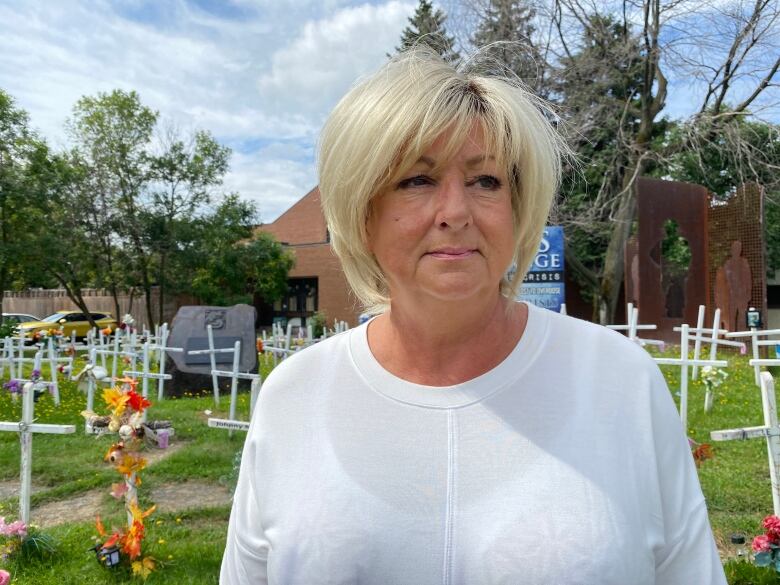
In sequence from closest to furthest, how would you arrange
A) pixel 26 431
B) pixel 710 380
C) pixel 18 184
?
pixel 26 431 → pixel 710 380 → pixel 18 184

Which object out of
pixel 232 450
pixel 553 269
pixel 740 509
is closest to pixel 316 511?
pixel 740 509

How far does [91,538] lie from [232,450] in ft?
8.30

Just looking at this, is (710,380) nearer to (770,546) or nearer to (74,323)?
(770,546)

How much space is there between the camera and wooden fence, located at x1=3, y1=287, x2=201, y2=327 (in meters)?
29.2

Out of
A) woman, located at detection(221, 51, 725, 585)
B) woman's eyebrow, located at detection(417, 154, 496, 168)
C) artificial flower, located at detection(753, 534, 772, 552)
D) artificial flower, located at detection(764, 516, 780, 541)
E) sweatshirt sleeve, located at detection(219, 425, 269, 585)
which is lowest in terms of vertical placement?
artificial flower, located at detection(753, 534, 772, 552)

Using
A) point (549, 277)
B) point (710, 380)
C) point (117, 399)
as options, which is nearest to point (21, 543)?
point (117, 399)

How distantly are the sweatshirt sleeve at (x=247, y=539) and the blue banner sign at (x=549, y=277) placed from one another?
907 centimetres

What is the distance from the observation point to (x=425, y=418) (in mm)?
1227

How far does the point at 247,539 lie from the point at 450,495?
1.35 feet

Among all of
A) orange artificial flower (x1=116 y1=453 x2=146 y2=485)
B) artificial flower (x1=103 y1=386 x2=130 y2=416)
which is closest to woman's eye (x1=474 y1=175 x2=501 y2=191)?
artificial flower (x1=103 y1=386 x2=130 y2=416)

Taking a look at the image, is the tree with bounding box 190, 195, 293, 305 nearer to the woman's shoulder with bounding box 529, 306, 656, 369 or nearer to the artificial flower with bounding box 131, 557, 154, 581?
the artificial flower with bounding box 131, 557, 154, 581

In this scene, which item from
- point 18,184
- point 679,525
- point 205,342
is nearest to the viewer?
point 679,525

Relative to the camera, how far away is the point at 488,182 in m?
1.22

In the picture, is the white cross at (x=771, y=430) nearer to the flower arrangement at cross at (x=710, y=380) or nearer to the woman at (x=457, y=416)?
the woman at (x=457, y=416)
